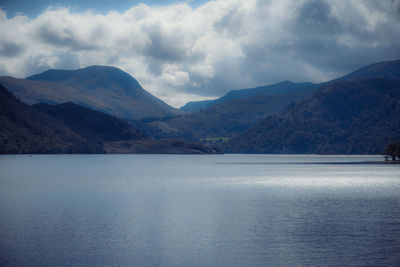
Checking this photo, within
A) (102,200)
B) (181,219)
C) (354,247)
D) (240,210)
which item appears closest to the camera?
(354,247)

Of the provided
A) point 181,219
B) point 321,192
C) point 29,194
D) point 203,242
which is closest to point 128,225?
point 181,219

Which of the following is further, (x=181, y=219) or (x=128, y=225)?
(x=181, y=219)

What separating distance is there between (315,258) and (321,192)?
60473 millimetres

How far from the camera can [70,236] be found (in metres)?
43.6

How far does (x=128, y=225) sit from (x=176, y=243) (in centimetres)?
1099

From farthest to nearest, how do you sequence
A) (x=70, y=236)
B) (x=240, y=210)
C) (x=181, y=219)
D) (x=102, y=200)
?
(x=102, y=200), (x=240, y=210), (x=181, y=219), (x=70, y=236)

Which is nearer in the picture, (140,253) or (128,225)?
(140,253)

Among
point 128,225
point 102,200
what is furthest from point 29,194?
point 128,225

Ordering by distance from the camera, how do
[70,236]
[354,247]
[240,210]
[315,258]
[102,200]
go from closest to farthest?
[315,258], [354,247], [70,236], [240,210], [102,200]

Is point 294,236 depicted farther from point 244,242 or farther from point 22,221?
point 22,221

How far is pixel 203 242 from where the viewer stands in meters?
41.8

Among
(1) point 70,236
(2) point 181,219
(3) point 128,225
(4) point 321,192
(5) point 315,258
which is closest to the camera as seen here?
(5) point 315,258

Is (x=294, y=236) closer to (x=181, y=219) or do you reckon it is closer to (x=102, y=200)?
(x=181, y=219)

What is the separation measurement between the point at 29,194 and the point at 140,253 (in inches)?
2087
